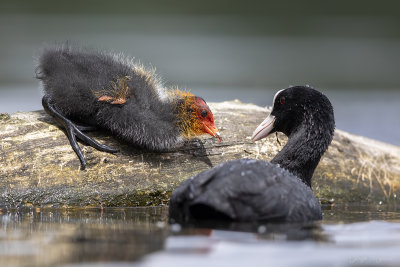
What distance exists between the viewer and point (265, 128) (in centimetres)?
604

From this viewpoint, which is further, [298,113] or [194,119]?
[194,119]

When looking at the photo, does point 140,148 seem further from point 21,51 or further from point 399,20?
point 399,20

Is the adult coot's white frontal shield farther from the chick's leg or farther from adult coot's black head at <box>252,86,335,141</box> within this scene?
the chick's leg

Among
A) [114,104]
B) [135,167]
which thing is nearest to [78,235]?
[135,167]

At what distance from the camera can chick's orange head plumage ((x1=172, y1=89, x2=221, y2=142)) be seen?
20.0ft

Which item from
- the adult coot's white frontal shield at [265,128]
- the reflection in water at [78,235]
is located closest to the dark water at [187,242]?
the reflection in water at [78,235]

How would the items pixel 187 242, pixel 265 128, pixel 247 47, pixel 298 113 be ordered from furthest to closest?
pixel 247 47, pixel 265 128, pixel 298 113, pixel 187 242

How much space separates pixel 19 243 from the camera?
3.88m

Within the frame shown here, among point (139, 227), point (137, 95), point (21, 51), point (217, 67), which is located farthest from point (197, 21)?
point (139, 227)

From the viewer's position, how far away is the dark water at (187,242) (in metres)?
3.45

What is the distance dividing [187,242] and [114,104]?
2.31m

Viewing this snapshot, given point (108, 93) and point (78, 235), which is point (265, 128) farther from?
point (78, 235)

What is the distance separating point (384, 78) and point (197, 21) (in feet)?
25.5

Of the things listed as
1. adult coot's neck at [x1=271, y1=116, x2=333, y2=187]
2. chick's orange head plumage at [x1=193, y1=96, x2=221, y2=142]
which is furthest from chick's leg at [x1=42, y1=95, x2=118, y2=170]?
adult coot's neck at [x1=271, y1=116, x2=333, y2=187]
